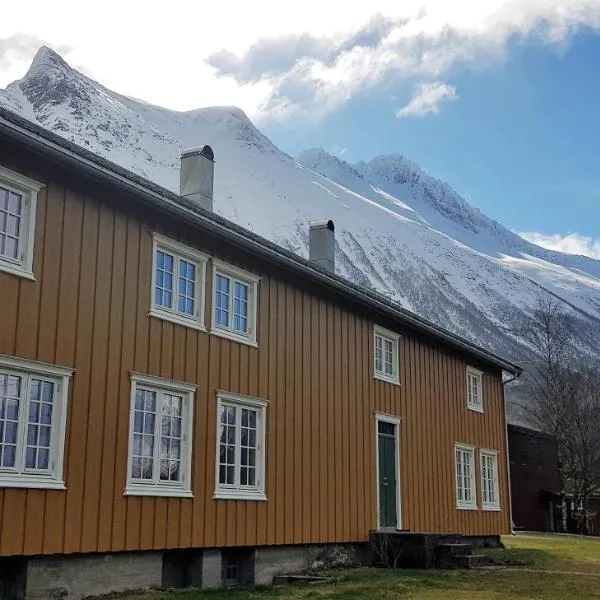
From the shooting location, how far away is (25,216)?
11.1m

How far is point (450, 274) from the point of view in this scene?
198 m

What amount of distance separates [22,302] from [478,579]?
9285 mm

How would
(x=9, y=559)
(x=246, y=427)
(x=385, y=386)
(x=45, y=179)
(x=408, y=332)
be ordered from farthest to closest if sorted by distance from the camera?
(x=408, y=332) → (x=385, y=386) → (x=246, y=427) → (x=45, y=179) → (x=9, y=559)

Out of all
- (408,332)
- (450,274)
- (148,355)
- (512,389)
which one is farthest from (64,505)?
(450,274)

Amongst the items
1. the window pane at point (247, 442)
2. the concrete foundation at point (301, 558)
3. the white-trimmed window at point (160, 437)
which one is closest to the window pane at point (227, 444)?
the window pane at point (247, 442)

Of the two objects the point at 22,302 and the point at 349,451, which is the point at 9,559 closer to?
the point at 22,302

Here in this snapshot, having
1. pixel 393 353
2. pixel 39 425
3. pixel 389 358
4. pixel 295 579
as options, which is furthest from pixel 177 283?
pixel 393 353

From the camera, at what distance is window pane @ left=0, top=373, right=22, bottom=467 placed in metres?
10.3

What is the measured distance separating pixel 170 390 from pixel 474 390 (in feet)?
44.8

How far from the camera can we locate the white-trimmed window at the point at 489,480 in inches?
951

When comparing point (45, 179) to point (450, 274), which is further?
point (450, 274)

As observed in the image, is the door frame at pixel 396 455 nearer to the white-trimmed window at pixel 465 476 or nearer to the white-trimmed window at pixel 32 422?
the white-trimmed window at pixel 465 476

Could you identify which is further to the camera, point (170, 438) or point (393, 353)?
point (393, 353)

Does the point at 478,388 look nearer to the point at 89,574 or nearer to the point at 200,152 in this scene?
the point at 200,152
